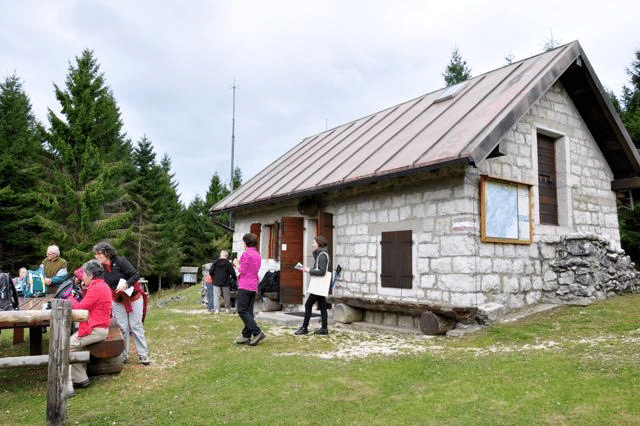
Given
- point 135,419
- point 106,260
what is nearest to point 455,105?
point 106,260

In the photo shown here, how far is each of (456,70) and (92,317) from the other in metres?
29.0

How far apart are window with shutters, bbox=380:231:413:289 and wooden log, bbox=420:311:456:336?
0.98 metres

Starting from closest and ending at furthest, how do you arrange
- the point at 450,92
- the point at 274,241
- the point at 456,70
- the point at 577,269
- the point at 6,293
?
1. the point at 6,293
2. the point at 577,269
3. the point at 450,92
4. the point at 274,241
5. the point at 456,70

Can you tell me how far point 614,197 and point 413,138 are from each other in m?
5.23

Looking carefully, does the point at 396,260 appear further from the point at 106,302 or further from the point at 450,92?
the point at 106,302

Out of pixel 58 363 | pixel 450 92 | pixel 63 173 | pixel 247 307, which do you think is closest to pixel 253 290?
pixel 247 307

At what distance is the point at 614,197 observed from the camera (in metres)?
11.3

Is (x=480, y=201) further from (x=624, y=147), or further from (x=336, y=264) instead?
(x=624, y=147)

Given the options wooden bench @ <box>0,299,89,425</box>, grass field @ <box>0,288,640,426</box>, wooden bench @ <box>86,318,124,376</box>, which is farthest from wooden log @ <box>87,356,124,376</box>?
wooden bench @ <box>0,299,89,425</box>

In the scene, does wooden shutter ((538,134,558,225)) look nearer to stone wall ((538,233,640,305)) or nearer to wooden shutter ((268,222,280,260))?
stone wall ((538,233,640,305))

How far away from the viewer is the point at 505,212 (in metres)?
8.77

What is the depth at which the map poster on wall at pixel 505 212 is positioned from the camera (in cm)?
841

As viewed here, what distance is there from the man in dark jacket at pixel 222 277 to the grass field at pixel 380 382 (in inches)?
166

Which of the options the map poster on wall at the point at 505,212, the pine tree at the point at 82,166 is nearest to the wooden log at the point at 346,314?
the map poster on wall at the point at 505,212
